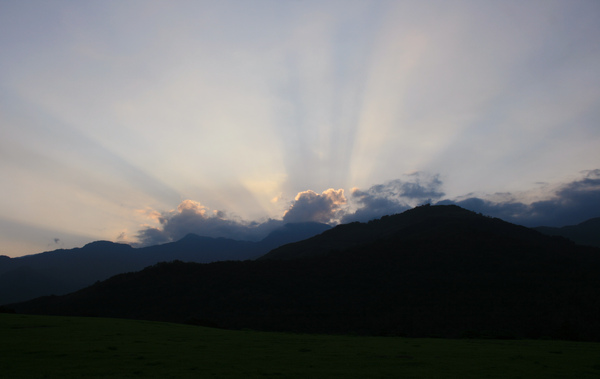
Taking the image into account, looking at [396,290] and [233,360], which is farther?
[396,290]

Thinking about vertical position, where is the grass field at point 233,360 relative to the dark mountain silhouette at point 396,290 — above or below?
below

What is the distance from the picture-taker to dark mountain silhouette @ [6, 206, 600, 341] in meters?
80.9

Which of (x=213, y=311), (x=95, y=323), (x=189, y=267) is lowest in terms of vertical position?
(x=95, y=323)

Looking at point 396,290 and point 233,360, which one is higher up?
point 396,290

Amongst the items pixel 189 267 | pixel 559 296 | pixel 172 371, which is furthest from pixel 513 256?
pixel 172 371

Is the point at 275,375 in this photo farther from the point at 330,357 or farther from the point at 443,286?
the point at 443,286

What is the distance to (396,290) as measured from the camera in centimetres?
10519

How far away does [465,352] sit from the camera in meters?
22.8

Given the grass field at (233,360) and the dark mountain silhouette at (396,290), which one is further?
the dark mountain silhouette at (396,290)

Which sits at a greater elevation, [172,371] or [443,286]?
[443,286]

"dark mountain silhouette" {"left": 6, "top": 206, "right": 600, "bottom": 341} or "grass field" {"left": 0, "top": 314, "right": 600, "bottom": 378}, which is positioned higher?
"dark mountain silhouette" {"left": 6, "top": 206, "right": 600, "bottom": 341}

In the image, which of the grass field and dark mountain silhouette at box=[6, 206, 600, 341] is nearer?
the grass field

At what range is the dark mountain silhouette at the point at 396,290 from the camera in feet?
265

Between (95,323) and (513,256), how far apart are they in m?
126
